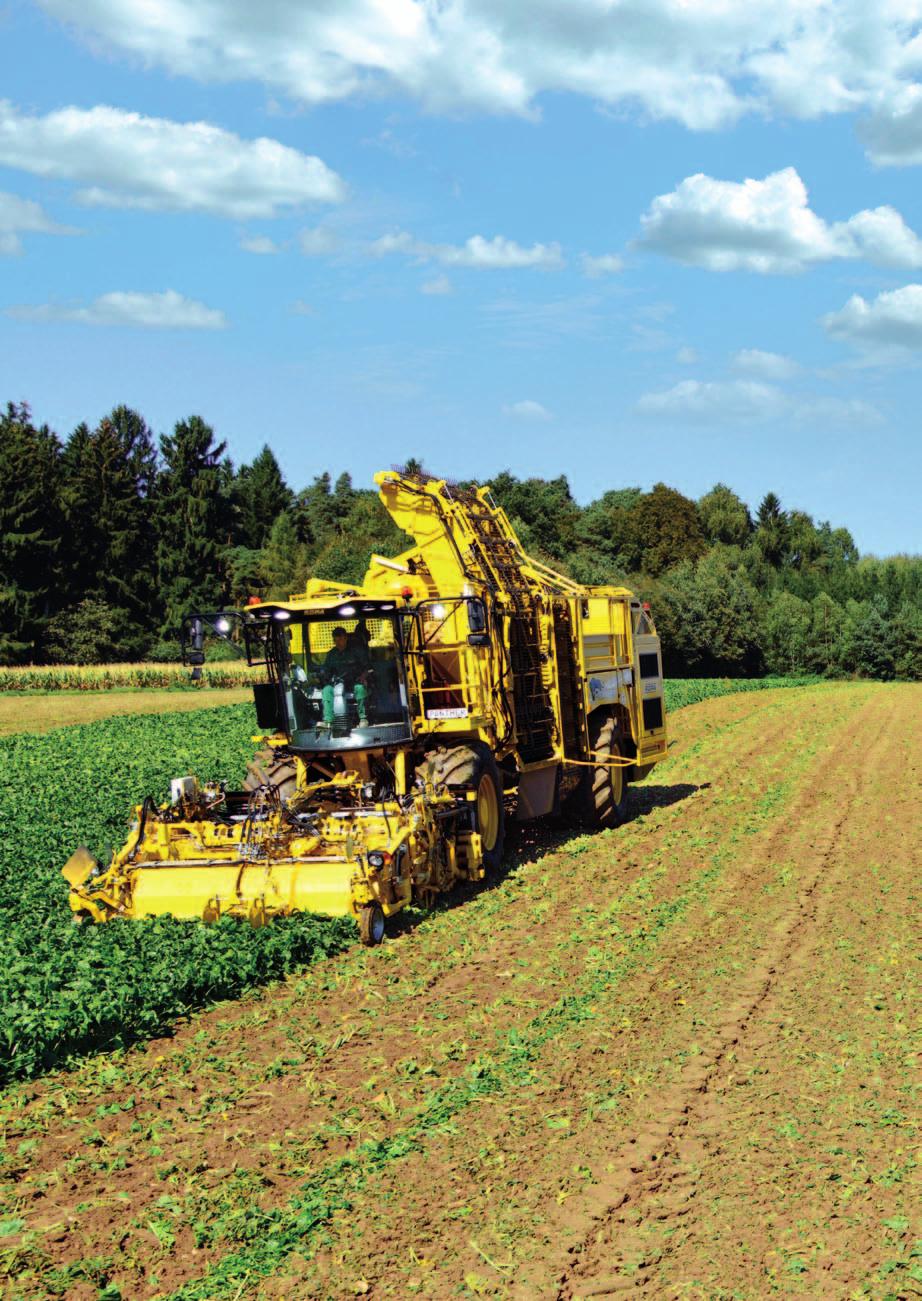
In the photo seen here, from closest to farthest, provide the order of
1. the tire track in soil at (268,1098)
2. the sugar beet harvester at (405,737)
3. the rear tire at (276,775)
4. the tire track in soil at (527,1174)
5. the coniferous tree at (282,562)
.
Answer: the tire track in soil at (527,1174)
the tire track in soil at (268,1098)
the sugar beet harvester at (405,737)
the rear tire at (276,775)
the coniferous tree at (282,562)

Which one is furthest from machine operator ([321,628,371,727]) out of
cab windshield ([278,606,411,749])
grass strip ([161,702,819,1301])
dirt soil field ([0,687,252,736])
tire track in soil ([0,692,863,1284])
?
dirt soil field ([0,687,252,736])

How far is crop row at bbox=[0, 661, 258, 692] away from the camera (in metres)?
49.4

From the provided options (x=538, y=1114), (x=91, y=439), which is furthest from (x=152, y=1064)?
(x=91, y=439)

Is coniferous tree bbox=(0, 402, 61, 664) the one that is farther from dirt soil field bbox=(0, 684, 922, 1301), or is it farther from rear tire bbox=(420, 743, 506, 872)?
dirt soil field bbox=(0, 684, 922, 1301)

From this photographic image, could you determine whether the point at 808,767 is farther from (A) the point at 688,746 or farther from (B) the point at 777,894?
(B) the point at 777,894

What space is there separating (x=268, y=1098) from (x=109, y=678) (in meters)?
46.0

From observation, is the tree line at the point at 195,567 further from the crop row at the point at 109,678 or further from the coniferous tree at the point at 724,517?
the coniferous tree at the point at 724,517

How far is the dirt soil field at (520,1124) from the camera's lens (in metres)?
5.32

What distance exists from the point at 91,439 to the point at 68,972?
63848 mm

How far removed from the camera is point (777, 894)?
12391mm

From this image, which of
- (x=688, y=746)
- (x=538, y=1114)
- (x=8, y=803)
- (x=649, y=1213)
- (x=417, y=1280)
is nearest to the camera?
(x=417, y=1280)

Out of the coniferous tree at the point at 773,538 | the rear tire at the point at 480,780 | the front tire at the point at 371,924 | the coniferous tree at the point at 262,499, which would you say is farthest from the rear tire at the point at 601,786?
the coniferous tree at the point at 773,538

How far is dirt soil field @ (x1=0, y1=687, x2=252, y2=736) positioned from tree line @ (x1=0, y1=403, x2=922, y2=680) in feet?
32.8

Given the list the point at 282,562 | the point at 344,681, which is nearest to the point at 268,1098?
the point at 344,681
